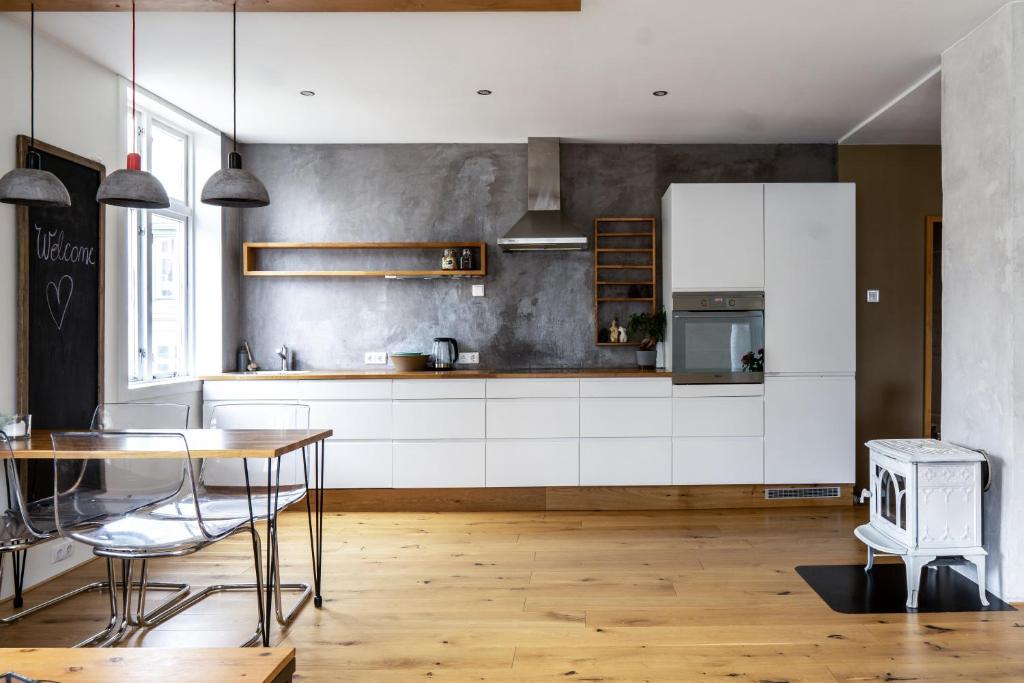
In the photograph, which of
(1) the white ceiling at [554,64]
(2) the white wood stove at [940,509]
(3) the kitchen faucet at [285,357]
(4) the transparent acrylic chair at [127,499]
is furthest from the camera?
(3) the kitchen faucet at [285,357]

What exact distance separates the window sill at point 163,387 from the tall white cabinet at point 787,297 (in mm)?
3300

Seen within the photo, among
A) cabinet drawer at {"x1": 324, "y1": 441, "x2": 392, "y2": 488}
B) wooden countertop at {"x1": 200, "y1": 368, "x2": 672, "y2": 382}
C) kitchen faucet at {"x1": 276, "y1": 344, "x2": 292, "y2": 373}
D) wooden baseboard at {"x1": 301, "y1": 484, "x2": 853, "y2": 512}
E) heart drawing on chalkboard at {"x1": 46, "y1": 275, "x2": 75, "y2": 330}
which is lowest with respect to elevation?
wooden baseboard at {"x1": 301, "y1": 484, "x2": 853, "y2": 512}

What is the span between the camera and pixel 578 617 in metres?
2.91

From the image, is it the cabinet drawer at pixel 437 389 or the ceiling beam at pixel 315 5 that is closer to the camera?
the ceiling beam at pixel 315 5

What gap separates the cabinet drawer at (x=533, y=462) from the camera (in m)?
4.78

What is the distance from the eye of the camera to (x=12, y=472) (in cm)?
259

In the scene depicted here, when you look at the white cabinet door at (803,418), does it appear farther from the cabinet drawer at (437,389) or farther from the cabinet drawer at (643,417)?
the cabinet drawer at (437,389)

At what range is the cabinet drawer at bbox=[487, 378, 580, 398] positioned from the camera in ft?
15.7

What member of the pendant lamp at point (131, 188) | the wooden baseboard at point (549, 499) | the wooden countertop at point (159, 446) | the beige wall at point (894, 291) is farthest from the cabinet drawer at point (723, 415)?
the pendant lamp at point (131, 188)

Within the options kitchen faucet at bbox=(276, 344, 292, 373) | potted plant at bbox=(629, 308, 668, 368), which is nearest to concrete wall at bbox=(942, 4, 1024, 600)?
potted plant at bbox=(629, 308, 668, 368)

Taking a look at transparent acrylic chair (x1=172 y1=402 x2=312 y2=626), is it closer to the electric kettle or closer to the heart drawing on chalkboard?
the heart drawing on chalkboard

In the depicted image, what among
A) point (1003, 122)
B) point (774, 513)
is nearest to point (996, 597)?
point (774, 513)

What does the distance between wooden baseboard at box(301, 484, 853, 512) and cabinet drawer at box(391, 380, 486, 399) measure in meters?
0.64

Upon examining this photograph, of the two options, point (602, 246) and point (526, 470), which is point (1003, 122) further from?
point (526, 470)
